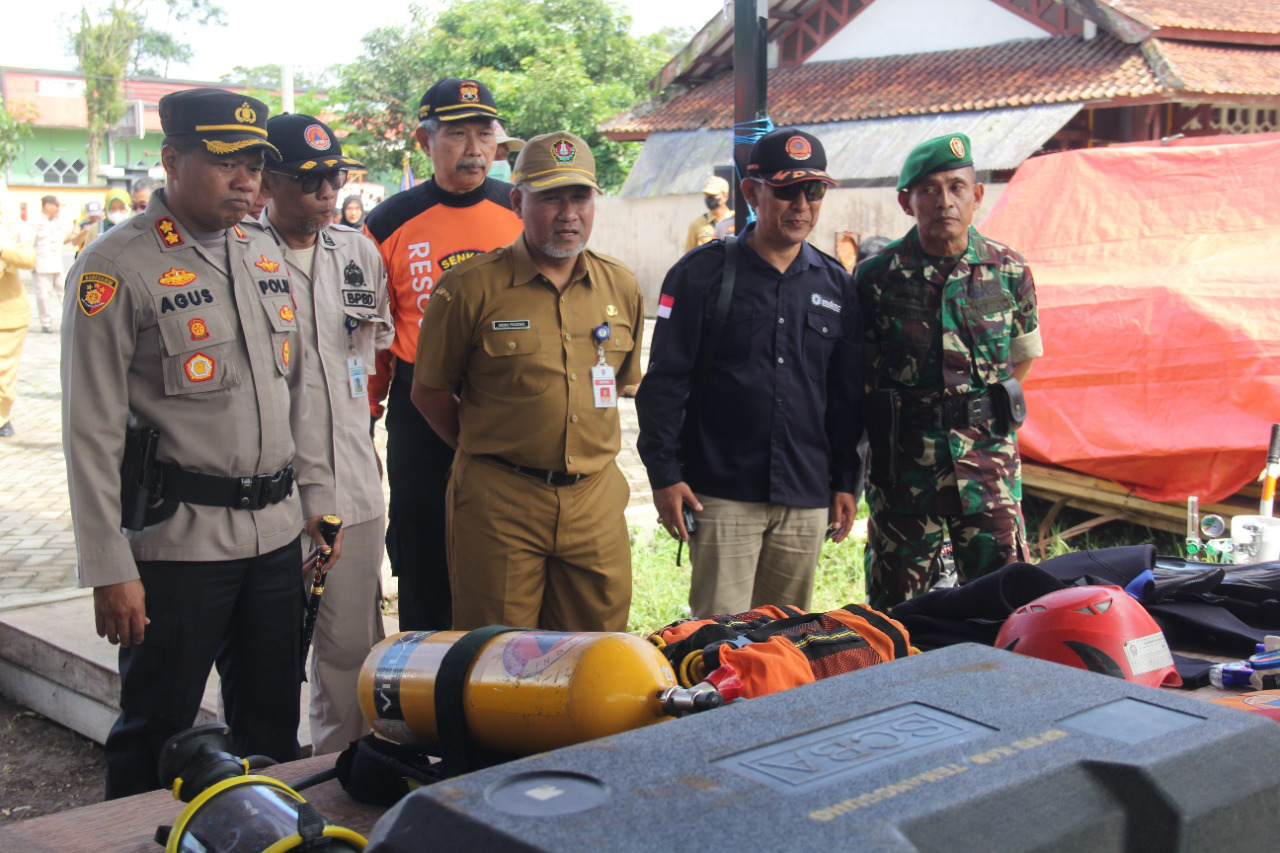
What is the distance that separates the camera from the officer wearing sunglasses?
12.1 ft

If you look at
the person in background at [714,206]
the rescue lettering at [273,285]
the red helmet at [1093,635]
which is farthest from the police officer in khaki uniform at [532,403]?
the person in background at [714,206]

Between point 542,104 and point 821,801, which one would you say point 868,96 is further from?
point 821,801

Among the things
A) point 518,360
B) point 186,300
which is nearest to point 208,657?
point 186,300

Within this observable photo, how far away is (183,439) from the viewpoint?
2.82 m

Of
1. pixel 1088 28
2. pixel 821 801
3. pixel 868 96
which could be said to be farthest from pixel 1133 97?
pixel 821 801

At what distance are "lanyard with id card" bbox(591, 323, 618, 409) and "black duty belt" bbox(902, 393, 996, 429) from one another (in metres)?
0.98

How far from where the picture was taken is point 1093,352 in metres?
6.00

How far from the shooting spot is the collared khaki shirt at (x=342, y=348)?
3510 millimetres

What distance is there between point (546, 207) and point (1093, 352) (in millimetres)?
3593

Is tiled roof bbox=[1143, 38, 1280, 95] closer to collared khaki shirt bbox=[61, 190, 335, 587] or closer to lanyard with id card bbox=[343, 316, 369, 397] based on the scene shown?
lanyard with id card bbox=[343, 316, 369, 397]

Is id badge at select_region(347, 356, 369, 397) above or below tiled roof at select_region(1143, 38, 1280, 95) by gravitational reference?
below

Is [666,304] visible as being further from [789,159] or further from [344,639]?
[344,639]

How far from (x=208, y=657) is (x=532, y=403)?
1.09 meters

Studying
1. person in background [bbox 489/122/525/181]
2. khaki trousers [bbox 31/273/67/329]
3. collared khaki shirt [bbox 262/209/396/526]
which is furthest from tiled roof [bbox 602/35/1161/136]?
collared khaki shirt [bbox 262/209/396/526]
